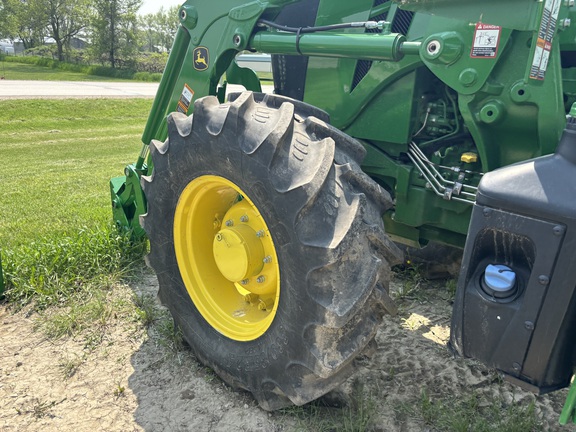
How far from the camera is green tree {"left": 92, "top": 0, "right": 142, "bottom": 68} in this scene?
127 feet

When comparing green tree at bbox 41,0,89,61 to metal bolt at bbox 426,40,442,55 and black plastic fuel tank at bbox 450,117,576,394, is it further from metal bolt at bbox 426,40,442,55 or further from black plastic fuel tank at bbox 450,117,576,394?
black plastic fuel tank at bbox 450,117,576,394

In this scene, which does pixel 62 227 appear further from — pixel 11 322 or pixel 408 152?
pixel 408 152

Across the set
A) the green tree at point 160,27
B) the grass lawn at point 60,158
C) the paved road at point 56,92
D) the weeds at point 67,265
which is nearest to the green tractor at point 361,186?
the weeds at point 67,265

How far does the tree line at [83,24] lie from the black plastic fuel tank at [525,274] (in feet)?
131

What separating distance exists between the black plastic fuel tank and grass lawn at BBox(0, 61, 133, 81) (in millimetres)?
29282

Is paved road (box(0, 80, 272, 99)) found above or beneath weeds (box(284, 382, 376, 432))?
beneath

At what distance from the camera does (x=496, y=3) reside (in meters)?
2.09

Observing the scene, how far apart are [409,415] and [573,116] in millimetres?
1588

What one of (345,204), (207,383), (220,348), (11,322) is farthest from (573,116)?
(11,322)

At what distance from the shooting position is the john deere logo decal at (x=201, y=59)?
3412 millimetres

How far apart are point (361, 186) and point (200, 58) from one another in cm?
168

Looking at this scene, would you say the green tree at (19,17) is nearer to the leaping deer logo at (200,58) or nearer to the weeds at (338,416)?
the leaping deer logo at (200,58)

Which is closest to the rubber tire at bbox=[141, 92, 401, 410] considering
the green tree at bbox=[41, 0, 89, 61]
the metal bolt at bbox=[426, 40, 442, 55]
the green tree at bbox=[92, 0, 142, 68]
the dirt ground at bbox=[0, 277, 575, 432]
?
the dirt ground at bbox=[0, 277, 575, 432]

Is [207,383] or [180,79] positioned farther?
[180,79]
